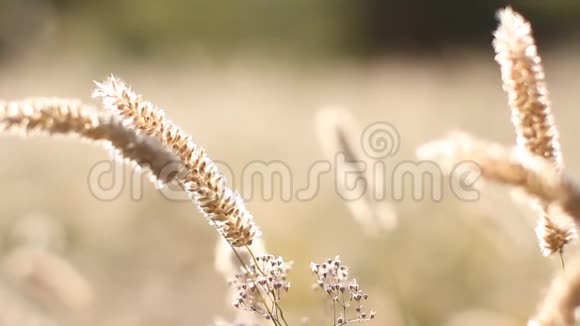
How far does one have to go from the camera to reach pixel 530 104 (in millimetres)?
1568

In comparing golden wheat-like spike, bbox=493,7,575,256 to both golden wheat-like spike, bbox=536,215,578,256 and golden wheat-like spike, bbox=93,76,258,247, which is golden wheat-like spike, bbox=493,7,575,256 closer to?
golden wheat-like spike, bbox=536,215,578,256

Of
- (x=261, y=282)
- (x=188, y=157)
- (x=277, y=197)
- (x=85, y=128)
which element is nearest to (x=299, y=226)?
(x=277, y=197)

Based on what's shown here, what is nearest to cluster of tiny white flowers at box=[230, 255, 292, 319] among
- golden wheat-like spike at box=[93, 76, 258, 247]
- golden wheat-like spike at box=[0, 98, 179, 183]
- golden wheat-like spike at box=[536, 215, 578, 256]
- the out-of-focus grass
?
golden wheat-like spike at box=[93, 76, 258, 247]

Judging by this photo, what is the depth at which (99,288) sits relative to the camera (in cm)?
399

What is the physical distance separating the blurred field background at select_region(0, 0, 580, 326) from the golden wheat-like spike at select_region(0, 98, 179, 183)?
1173mm

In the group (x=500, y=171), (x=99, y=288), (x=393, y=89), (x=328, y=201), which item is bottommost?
(x=500, y=171)

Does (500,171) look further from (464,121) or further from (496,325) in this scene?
(464,121)

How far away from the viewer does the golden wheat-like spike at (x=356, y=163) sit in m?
2.67

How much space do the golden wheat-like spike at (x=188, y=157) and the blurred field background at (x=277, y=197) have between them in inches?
40.7

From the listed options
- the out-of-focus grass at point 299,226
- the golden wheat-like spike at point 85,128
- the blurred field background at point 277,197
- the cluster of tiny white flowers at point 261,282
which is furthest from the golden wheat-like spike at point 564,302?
the out-of-focus grass at point 299,226

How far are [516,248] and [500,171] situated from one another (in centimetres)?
226

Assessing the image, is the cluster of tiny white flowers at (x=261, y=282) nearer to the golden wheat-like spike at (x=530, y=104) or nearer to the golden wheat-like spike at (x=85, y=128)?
the golden wheat-like spike at (x=85, y=128)

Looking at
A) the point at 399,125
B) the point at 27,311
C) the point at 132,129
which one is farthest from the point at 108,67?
the point at 132,129

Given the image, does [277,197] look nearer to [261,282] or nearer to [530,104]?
[261,282]
